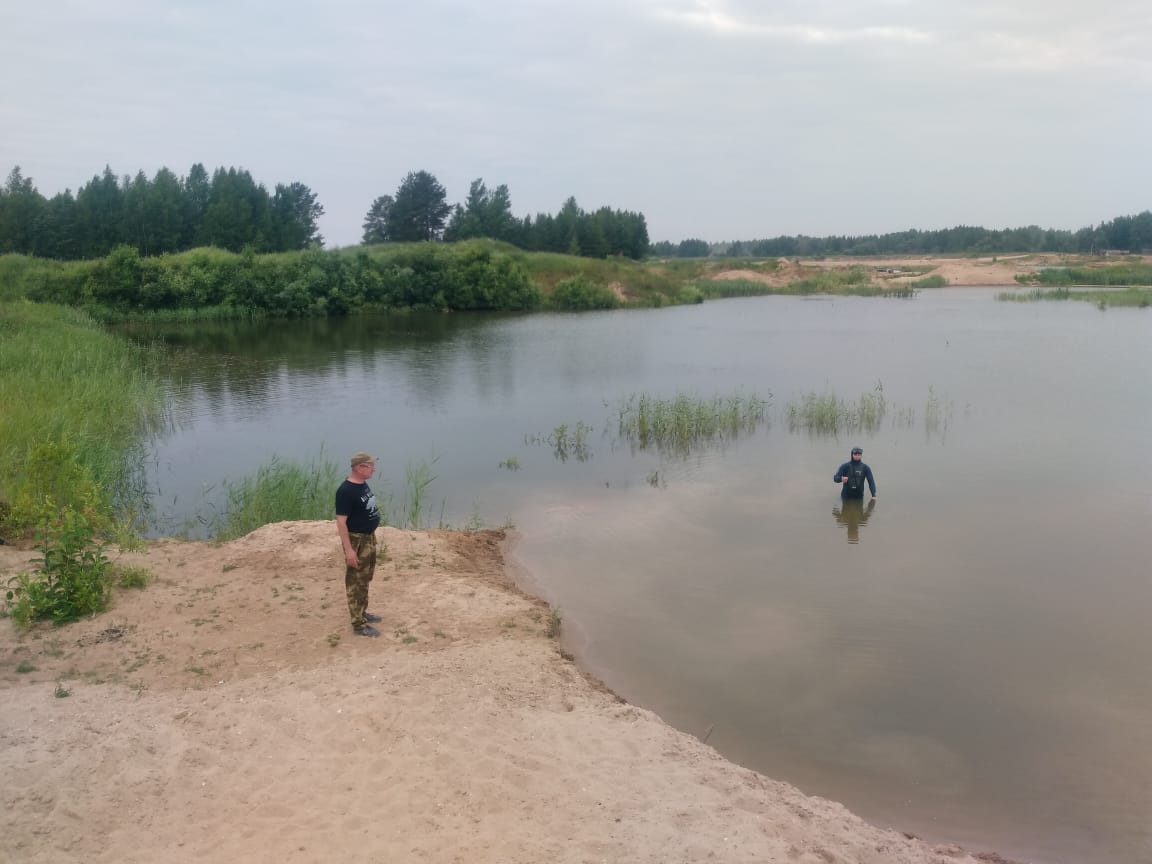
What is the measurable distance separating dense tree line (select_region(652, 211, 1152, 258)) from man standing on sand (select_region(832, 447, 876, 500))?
93.5 metres

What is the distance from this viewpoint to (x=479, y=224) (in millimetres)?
79000

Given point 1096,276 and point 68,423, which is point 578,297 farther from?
point 1096,276

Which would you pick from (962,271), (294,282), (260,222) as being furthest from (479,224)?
(962,271)

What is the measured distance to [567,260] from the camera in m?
62.8

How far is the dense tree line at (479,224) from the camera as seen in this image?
8081 centimetres

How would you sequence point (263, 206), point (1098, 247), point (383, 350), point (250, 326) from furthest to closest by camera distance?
point (1098, 247) → point (263, 206) → point (250, 326) → point (383, 350)

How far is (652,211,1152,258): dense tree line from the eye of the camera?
105 meters

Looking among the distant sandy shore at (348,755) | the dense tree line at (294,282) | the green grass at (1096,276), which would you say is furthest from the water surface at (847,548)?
the green grass at (1096,276)

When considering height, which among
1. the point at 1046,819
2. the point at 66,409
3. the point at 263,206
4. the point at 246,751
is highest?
the point at 263,206

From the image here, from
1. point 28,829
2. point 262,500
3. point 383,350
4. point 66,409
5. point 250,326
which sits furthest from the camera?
point 250,326

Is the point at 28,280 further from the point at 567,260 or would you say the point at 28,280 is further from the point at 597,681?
the point at 597,681

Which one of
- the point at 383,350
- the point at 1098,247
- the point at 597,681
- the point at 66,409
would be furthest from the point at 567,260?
the point at 1098,247

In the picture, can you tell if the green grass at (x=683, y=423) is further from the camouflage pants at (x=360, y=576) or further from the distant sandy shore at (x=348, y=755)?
the camouflage pants at (x=360, y=576)

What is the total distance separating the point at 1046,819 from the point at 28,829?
268 inches
